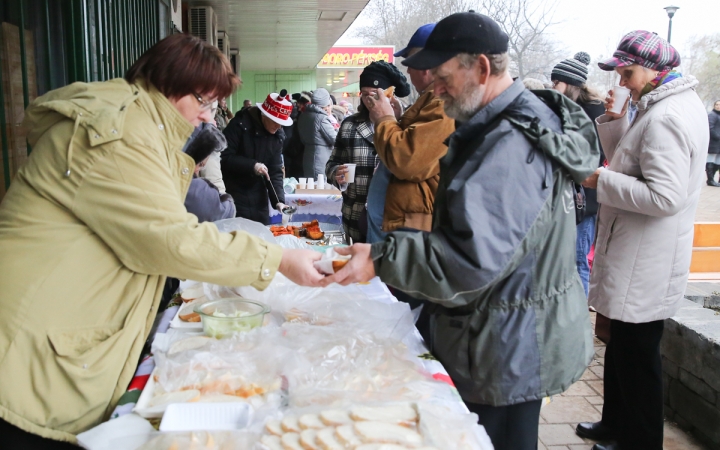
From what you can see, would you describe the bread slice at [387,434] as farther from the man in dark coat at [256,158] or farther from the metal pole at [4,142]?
the man in dark coat at [256,158]

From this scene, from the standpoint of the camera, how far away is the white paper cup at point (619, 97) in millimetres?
3287

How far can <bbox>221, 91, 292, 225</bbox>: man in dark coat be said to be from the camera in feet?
17.1

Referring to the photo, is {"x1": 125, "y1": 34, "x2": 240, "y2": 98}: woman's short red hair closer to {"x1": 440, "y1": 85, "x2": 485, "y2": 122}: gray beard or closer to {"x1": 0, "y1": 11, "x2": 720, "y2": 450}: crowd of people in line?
{"x1": 0, "y1": 11, "x2": 720, "y2": 450}: crowd of people in line

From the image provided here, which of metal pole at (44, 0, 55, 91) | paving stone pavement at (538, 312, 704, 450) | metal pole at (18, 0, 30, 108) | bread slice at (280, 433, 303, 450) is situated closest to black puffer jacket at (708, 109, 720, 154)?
paving stone pavement at (538, 312, 704, 450)

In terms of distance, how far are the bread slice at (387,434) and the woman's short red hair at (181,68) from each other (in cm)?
105

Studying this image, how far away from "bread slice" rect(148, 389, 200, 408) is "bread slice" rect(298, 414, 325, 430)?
33 centimetres

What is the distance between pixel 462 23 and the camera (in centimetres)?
179

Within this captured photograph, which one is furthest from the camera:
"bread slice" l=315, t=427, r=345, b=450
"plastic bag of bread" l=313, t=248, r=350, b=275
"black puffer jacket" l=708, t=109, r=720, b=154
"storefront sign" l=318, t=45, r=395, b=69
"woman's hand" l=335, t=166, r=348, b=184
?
"storefront sign" l=318, t=45, r=395, b=69

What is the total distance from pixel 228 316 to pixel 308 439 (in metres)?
0.79

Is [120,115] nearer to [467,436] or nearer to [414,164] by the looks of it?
[467,436]

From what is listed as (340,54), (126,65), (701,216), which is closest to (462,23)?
(126,65)

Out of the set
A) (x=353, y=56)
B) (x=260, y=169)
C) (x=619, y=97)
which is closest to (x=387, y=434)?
(x=619, y=97)

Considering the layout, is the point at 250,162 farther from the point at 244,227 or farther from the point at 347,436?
the point at 347,436

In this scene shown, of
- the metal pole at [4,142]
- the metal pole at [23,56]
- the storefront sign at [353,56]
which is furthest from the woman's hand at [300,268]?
the storefront sign at [353,56]
